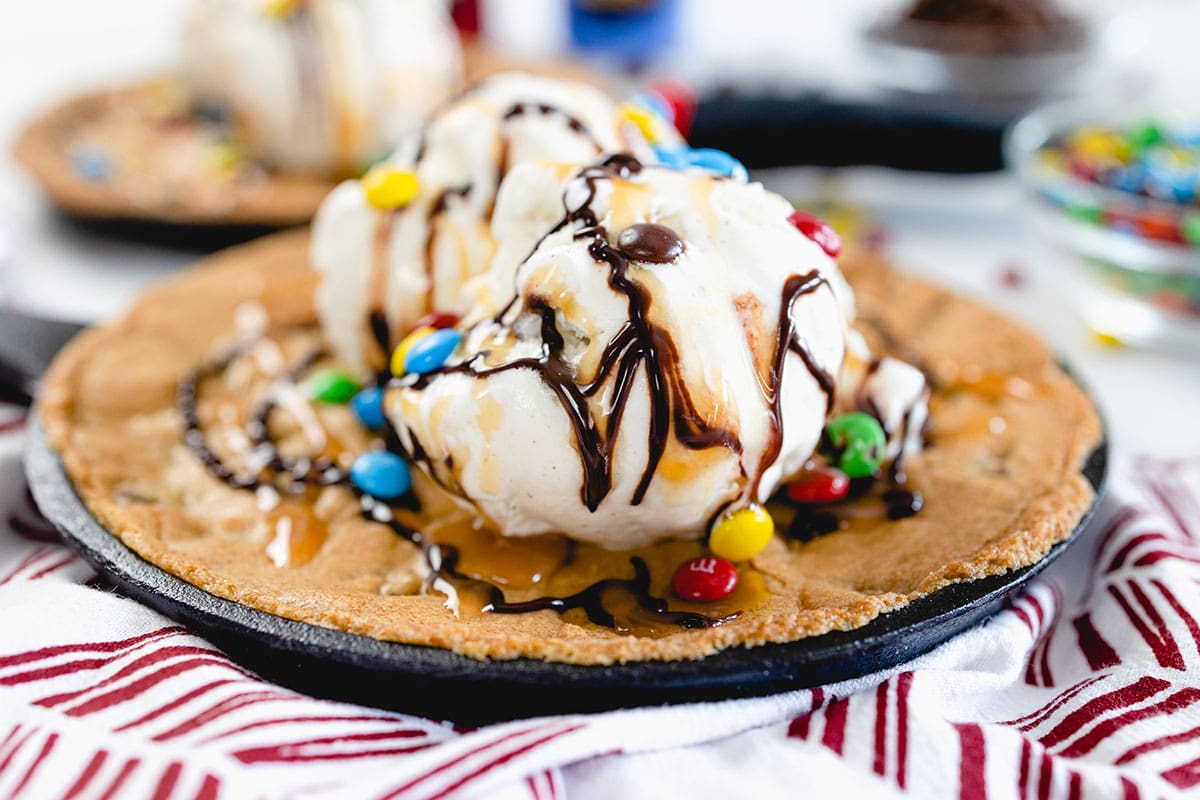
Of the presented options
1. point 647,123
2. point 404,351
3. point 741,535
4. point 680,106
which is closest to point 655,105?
point 647,123

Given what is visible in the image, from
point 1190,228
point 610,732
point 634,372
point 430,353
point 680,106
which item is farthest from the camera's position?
point 680,106

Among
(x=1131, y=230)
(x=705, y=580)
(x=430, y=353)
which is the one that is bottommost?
(x=1131, y=230)

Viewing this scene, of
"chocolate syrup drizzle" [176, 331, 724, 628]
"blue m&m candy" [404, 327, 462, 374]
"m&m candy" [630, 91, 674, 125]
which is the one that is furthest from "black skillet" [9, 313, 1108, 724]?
"m&m candy" [630, 91, 674, 125]

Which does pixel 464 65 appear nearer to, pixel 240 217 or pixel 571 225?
pixel 240 217

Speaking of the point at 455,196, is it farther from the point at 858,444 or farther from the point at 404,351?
the point at 858,444

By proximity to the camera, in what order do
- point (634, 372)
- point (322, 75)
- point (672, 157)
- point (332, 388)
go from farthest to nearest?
point (322, 75) → point (332, 388) → point (672, 157) → point (634, 372)

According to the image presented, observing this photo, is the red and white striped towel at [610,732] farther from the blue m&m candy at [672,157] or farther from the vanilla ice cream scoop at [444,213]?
the blue m&m candy at [672,157]

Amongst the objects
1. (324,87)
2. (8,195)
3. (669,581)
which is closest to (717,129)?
(324,87)

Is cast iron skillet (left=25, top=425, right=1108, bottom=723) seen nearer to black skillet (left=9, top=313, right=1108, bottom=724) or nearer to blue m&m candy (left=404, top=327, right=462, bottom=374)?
black skillet (left=9, top=313, right=1108, bottom=724)
